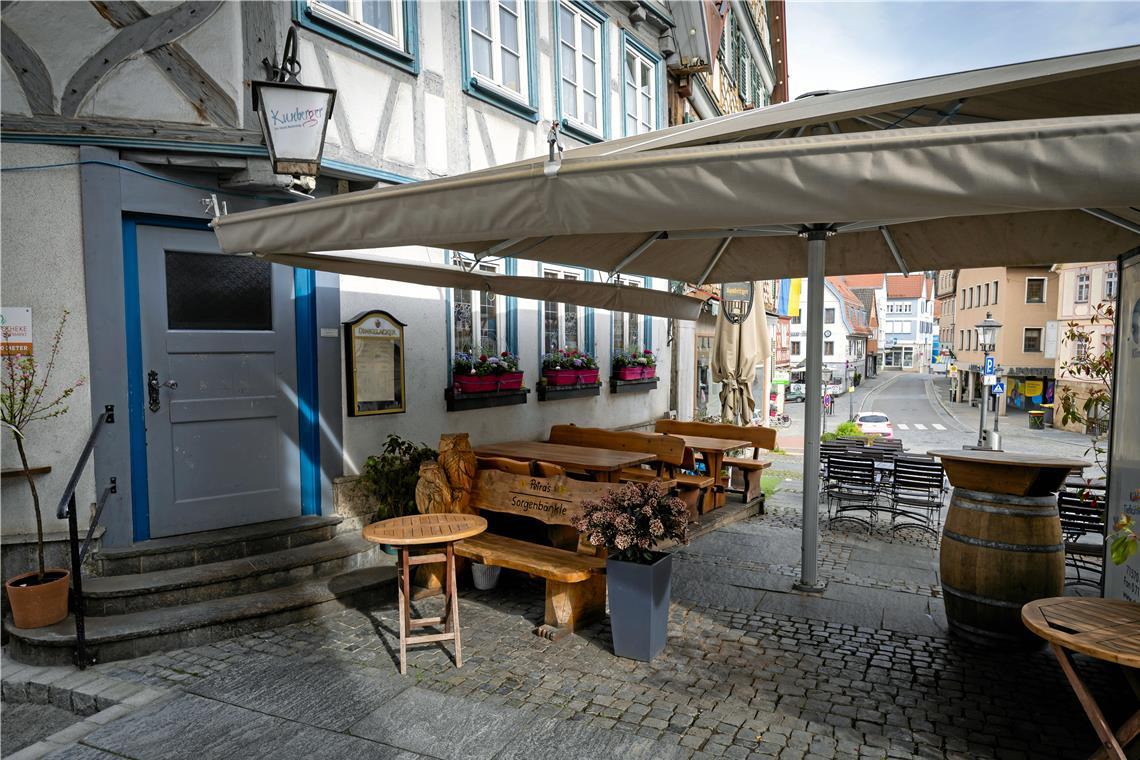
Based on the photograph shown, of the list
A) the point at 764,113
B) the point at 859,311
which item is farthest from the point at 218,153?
the point at 859,311

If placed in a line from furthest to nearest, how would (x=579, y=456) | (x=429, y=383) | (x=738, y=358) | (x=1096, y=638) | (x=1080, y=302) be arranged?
(x=1080, y=302), (x=738, y=358), (x=429, y=383), (x=579, y=456), (x=1096, y=638)

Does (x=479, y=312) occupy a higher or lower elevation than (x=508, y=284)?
lower

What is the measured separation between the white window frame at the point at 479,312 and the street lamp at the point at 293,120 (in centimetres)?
234

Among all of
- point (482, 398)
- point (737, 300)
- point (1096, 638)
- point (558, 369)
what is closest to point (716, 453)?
point (558, 369)

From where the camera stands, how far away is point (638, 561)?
4.20 metres

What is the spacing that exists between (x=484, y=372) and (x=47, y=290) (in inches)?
151

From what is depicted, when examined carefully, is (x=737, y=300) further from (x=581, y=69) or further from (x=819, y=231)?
(x=819, y=231)

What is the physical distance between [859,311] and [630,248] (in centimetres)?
6560

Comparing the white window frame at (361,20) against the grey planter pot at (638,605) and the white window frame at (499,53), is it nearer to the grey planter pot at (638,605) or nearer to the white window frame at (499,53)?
the white window frame at (499,53)

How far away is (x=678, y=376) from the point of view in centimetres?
1287

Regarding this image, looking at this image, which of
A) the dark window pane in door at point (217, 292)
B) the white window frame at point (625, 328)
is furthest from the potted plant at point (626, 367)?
the dark window pane in door at point (217, 292)

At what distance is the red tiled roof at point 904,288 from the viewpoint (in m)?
90.4

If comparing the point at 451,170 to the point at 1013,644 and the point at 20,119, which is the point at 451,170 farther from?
the point at 1013,644

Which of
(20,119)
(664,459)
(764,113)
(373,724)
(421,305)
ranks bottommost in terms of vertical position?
(373,724)
